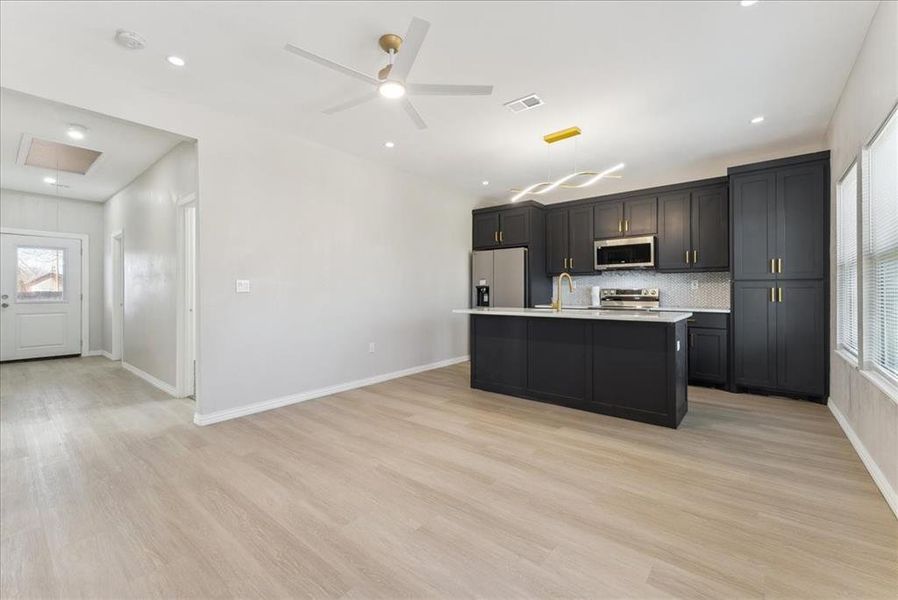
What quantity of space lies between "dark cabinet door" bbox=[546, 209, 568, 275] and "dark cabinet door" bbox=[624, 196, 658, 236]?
3.00ft

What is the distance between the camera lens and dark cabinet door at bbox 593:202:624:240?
5.45m

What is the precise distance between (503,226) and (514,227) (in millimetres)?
212

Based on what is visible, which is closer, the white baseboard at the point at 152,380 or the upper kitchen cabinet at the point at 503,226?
the white baseboard at the point at 152,380

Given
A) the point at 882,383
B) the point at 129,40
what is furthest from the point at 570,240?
the point at 129,40

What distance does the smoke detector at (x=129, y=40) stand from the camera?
248cm

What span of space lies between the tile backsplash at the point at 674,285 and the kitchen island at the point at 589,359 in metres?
1.88

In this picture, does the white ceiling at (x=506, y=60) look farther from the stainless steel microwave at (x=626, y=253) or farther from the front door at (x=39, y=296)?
the front door at (x=39, y=296)

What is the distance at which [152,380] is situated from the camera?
491 cm

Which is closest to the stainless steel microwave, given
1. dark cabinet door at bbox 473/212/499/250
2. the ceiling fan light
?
dark cabinet door at bbox 473/212/499/250

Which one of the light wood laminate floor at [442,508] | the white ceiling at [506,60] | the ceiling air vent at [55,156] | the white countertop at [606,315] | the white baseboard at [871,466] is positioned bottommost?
the light wood laminate floor at [442,508]

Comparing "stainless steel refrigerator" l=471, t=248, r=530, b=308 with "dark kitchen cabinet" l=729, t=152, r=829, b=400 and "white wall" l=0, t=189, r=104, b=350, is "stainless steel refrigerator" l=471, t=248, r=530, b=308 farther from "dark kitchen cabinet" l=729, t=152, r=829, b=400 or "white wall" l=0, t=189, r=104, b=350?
"white wall" l=0, t=189, r=104, b=350

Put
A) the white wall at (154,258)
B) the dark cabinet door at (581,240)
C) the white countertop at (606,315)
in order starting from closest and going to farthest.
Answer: the white countertop at (606,315)
the white wall at (154,258)
the dark cabinet door at (581,240)

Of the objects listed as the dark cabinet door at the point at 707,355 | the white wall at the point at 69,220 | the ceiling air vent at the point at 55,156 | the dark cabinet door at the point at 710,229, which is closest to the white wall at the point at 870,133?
the dark cabinet door at the point at 707,355

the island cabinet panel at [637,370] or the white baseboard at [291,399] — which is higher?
the island cabinet panel at [637,370]
